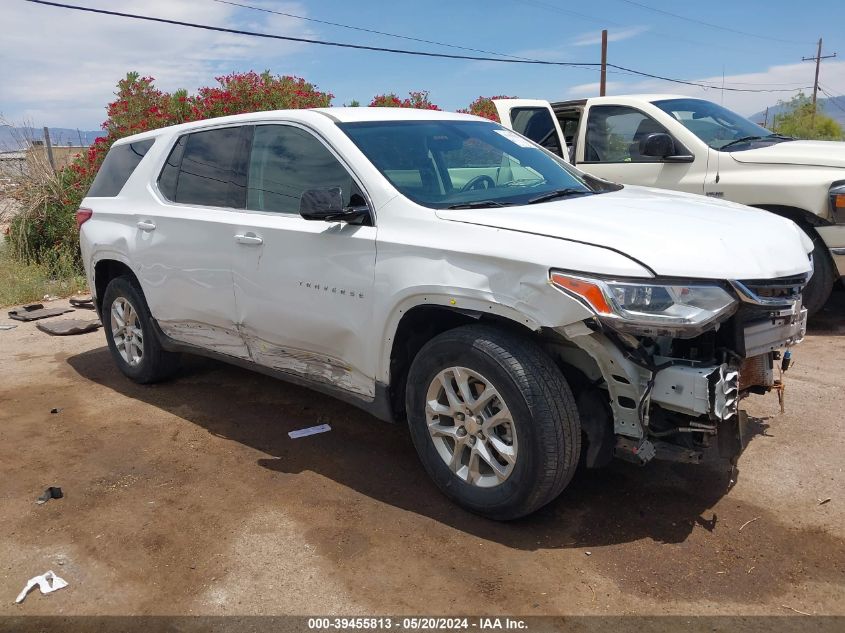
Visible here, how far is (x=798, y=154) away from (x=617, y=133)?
1.79 m

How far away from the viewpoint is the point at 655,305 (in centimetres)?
287

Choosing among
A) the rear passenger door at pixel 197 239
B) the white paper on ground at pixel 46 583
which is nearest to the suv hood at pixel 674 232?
the rear passenger door at pixel 197 239

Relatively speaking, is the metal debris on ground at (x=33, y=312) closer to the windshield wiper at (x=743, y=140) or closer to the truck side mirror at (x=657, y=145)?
the truck side mirror at (x=657, y=145)

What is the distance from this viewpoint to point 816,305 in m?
6.20

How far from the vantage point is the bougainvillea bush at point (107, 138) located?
1169 cm

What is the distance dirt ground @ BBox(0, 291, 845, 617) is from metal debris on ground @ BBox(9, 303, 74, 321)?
4017mm

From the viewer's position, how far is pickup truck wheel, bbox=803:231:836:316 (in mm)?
6074

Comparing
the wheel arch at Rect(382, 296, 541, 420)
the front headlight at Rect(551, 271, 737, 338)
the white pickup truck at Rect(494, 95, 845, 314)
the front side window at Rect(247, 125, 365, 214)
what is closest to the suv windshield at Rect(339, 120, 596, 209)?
the front side window at Rect(247, 125, 365, 214)

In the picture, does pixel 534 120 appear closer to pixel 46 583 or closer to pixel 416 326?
pixel 416 326

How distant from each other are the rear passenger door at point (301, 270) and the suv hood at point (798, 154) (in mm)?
4308

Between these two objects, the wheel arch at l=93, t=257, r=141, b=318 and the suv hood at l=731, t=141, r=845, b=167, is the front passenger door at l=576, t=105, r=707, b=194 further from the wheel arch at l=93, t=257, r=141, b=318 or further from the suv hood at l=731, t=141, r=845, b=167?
the wheel arch at l=93, t=257, r=141, b=318

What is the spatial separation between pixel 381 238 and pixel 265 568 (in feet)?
5.27

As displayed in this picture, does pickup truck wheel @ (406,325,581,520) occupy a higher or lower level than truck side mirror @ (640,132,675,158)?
lower

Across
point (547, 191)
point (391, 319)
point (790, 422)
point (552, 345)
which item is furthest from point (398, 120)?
point (790, 422)
